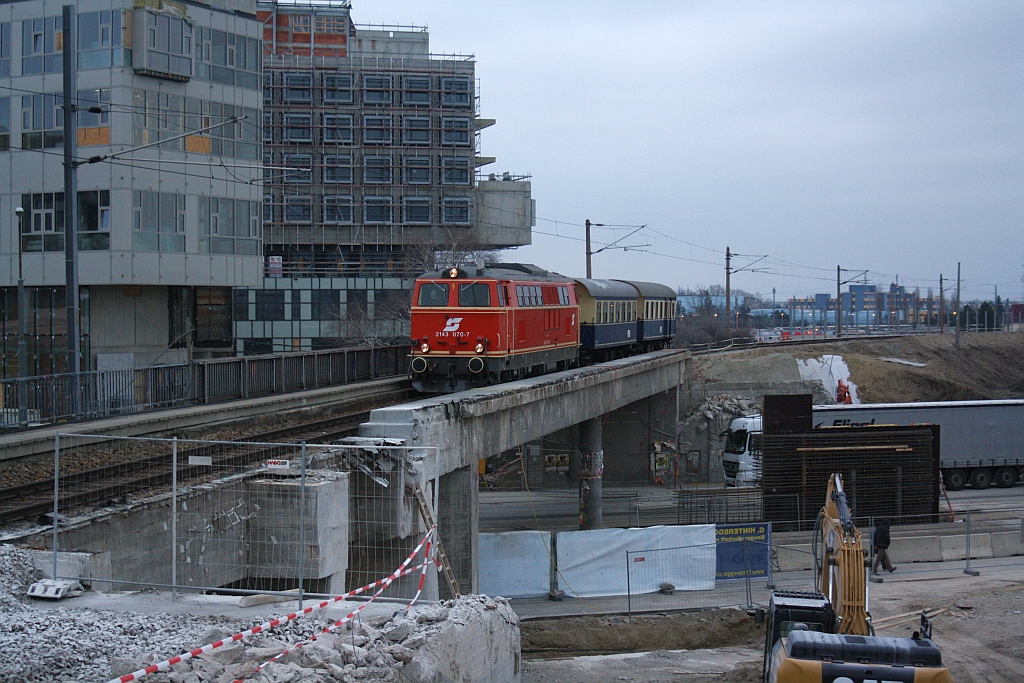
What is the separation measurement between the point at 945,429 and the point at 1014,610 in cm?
1894

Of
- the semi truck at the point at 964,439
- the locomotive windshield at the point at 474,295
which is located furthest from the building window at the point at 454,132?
the locomotive windshield at the point at 474,295

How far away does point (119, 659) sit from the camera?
7.63m

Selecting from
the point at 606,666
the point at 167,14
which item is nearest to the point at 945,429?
the point at 606,666

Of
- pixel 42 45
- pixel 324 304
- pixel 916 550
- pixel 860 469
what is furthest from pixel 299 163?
pixel 916 550

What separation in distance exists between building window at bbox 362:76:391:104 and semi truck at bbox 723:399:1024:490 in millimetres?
50388

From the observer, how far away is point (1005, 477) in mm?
37312

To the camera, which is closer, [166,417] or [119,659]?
[119,659]

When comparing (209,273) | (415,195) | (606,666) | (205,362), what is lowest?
(606,666)

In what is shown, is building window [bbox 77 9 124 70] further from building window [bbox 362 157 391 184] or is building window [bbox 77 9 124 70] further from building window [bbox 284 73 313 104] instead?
building window [bbox 284 73 313 104]

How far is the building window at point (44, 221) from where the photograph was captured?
3256 cm

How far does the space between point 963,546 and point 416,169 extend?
59.1 metres

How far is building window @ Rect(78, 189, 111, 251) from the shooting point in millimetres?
32656

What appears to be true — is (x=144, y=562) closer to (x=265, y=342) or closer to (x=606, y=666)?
(x=606, y=666)

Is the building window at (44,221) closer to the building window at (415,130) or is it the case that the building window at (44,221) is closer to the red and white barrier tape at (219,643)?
the red and white barrier tape at (219,643)
